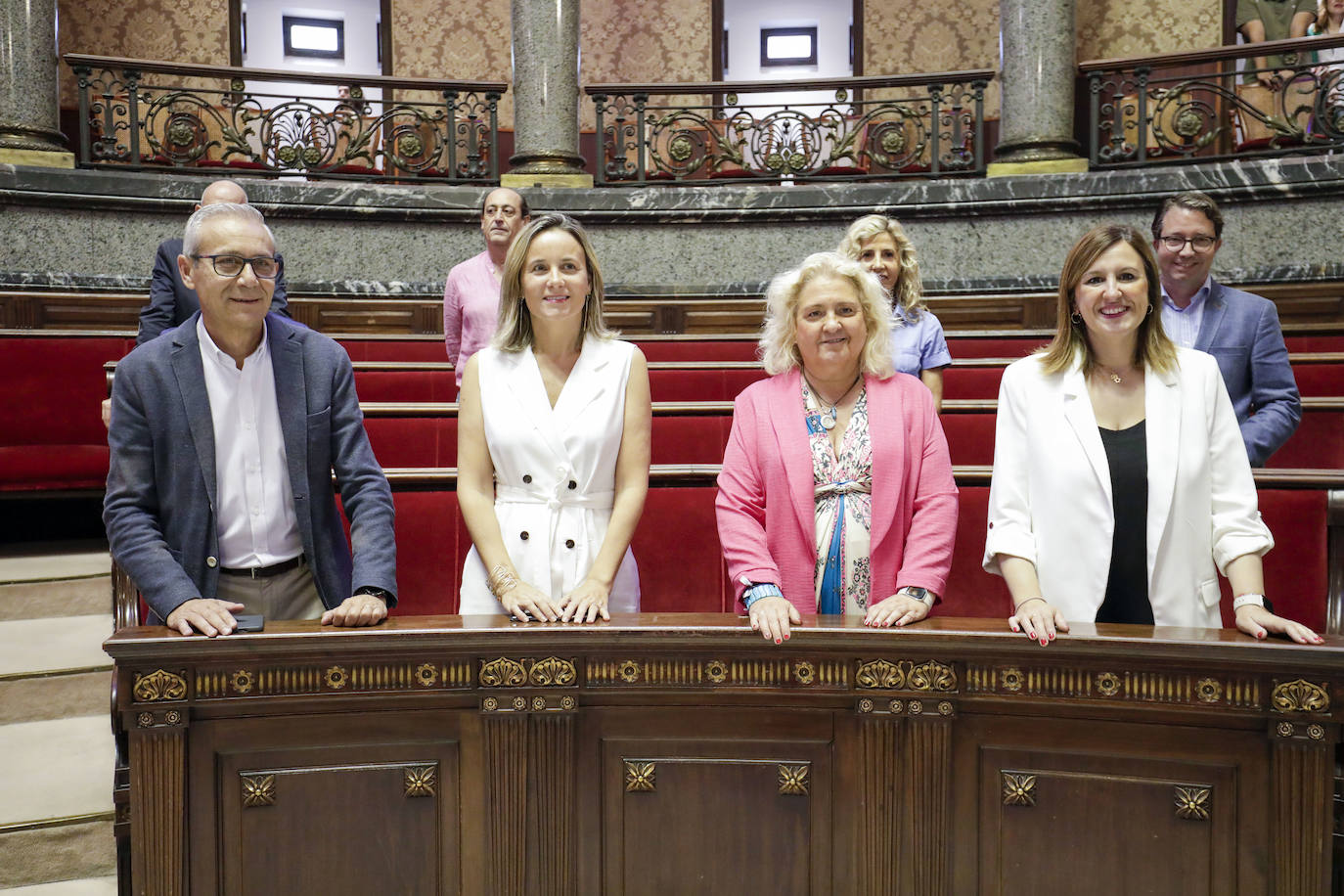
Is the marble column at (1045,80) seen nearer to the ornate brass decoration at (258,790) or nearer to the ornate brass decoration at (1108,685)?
the ornate brass decoration at (1108,685)

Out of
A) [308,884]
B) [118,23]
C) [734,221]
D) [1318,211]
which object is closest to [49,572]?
[308,884]

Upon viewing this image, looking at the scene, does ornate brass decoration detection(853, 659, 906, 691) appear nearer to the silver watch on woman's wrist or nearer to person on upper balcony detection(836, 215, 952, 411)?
the silver watch on woman's wrist

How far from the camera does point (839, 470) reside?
1698 mm

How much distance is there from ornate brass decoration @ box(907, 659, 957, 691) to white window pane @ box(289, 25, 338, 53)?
805 cm

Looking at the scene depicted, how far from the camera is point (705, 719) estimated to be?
146cm

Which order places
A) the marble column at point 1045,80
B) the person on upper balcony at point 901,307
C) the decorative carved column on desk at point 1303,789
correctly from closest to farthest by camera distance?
the decorative carved column on desk at point 1303,789 → the person on upper balcony at point 901,307 → the marble column at point 1045,80

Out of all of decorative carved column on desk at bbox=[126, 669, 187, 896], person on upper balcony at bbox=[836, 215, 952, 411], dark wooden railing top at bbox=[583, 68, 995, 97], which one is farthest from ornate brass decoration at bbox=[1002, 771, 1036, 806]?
dark wooden railing top at bbox=[583, 68, 995, 97]

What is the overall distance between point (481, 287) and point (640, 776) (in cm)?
176

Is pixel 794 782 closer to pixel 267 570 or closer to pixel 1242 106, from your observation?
pixel 267 570

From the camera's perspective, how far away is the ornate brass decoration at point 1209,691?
1362mm

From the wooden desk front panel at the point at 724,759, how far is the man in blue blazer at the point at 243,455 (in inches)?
7.0

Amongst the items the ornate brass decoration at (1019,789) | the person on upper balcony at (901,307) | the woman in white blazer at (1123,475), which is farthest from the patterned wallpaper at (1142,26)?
the ornate brass decoration at (1019,789)

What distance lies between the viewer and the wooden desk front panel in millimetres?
1352

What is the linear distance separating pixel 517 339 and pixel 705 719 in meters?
0.76
